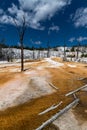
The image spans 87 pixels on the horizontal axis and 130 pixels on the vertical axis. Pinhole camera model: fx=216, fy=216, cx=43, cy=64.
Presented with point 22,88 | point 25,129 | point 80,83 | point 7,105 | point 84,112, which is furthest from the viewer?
point 80,83

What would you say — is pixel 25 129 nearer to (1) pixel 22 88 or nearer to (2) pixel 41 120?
(2) pixel 41 120

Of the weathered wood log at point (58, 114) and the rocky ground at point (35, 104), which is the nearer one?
the weathered wood log at point (58, 114)

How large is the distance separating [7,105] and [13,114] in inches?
89.0

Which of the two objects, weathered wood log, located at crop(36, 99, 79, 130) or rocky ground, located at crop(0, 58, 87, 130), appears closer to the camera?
weathered wood log, located at crop(36, 99, 79, 130)

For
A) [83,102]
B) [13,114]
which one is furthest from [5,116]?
[83,102]

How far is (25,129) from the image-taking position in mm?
14445

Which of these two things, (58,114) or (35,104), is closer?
(58,114)

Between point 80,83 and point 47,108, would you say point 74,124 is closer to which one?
point 47,108

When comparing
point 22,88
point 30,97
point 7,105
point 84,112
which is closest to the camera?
point 84,112

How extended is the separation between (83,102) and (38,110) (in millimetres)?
4937

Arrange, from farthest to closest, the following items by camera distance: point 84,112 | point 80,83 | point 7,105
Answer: point 80,83 < point 7,105 < point 84,112

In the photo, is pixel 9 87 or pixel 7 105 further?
pixel 9 87

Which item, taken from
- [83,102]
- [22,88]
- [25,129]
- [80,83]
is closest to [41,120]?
[25,129]

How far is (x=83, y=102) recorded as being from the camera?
20.5 metres
